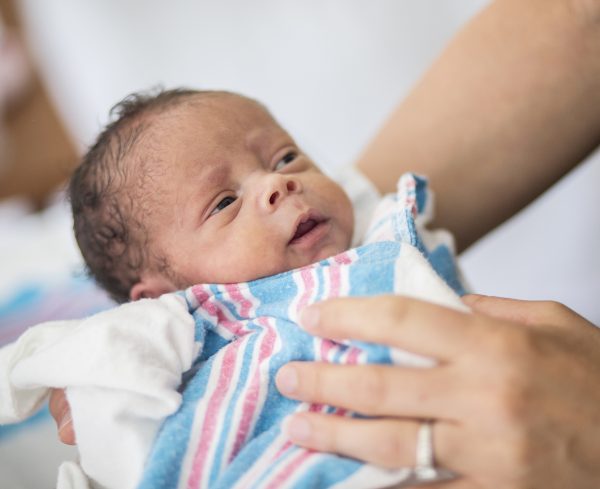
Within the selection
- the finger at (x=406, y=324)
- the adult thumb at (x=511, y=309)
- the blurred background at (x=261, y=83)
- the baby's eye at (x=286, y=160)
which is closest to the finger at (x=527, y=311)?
the adult thumb at (x=511, y=309)

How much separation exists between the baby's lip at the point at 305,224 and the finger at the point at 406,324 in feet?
0.67

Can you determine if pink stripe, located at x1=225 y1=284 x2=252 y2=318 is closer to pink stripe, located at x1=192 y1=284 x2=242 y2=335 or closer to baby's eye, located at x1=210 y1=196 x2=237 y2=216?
pink stripe, located at x1=192 y1=284 x2=242 y2=335

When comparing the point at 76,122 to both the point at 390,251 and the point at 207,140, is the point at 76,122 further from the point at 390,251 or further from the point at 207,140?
the point at 390,251

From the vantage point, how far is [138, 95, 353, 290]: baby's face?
28.0 inches

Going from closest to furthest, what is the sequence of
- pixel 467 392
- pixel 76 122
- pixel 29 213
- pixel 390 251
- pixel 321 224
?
pixel 467 392
pixel 390 251
pixel 321 224
pixel 29 213
pixel 76 122

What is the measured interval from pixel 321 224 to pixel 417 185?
17 centimetres

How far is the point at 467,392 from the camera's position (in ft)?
1.56

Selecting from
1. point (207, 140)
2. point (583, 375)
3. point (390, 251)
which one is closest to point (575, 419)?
point (583, 375)

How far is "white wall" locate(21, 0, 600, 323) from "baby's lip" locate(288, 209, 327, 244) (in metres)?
0.72

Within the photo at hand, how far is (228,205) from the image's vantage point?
752mm

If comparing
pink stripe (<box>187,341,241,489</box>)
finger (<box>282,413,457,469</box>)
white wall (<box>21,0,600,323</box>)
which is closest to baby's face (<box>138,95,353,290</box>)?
pink stripe (<box>187,341,241,489</box>)

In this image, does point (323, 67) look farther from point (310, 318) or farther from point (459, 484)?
point (459, 484)

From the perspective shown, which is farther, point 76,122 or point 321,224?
point 76,122

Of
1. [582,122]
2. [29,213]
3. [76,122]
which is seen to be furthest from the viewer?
[76,122]
